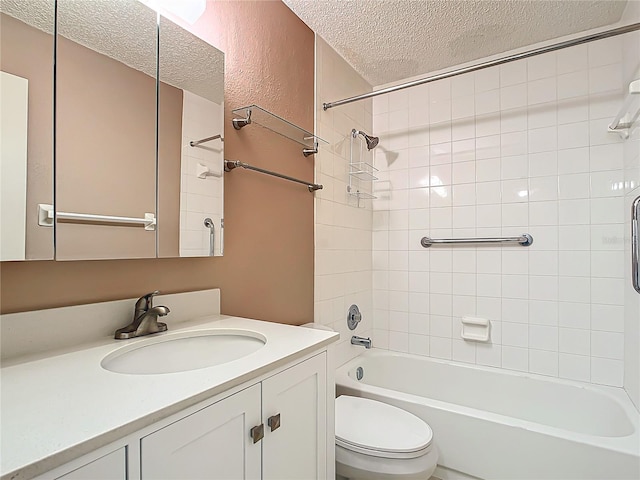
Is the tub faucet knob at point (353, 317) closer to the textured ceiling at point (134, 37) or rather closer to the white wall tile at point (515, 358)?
the white wall tile at point (515, 358)

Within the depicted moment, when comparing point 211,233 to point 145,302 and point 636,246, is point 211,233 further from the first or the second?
point 636,246

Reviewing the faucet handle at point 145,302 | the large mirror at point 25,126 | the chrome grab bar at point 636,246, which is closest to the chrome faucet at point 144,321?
the faucet handle at point 145,302

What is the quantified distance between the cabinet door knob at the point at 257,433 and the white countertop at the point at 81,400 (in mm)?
120

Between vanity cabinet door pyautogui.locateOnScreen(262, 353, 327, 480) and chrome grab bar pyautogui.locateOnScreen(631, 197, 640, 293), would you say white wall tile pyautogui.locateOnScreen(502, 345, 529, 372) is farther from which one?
vanity cabinet door pyautogui.locateOnScreen(262, 353, 327, 480)

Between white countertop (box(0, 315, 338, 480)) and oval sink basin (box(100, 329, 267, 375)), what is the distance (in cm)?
6

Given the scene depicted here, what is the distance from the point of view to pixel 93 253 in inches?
38.9

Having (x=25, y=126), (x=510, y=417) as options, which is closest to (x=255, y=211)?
(x=25, y=126)

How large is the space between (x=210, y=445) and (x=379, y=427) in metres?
0.97

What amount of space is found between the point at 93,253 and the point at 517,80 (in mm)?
2411

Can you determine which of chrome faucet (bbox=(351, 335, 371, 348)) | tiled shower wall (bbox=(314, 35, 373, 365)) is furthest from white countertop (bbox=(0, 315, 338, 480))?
chrome faucet (bbox=(351, 335, 371, 348))

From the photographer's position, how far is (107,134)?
103cm

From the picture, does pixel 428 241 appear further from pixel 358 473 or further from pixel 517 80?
pixel 358 473

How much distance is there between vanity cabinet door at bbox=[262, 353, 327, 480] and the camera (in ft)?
2.83

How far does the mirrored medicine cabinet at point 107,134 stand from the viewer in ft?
2.82
